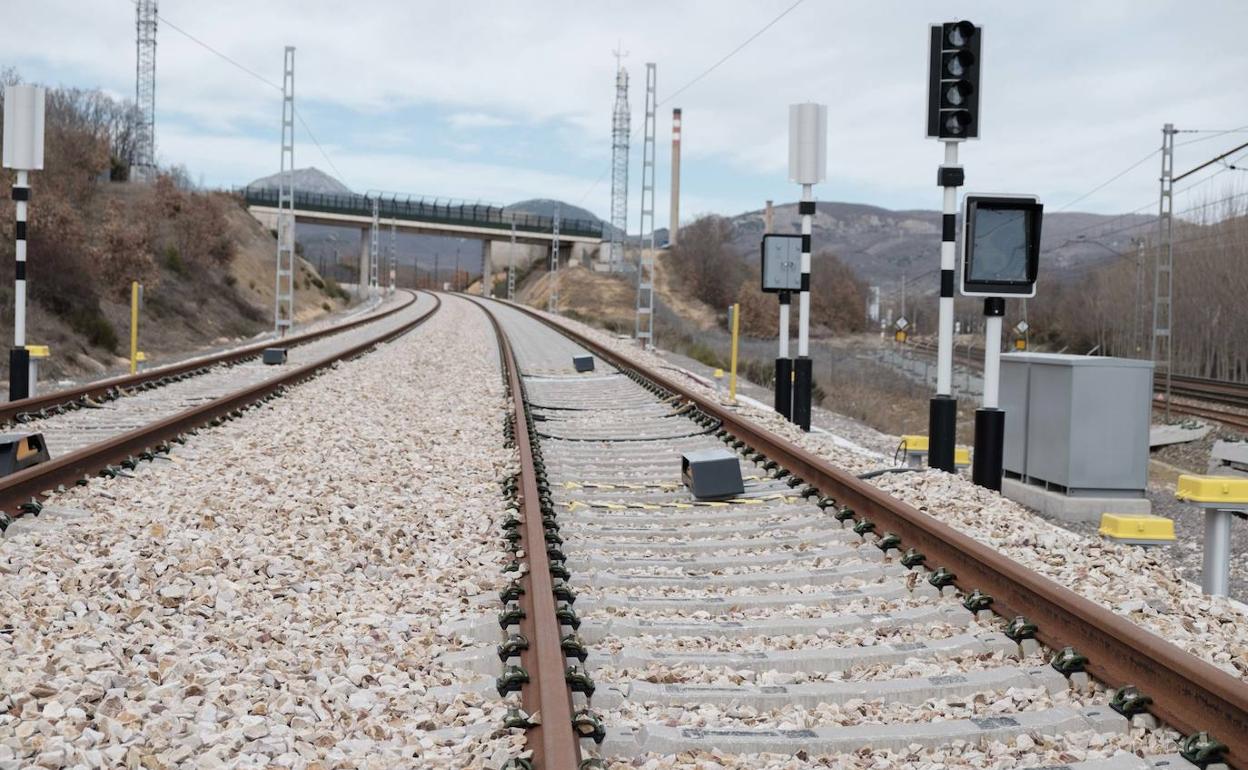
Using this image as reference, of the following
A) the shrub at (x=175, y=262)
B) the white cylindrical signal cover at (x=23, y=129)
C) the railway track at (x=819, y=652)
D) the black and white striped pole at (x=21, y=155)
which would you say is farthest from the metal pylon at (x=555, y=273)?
the railway track at (x=819, y=652)

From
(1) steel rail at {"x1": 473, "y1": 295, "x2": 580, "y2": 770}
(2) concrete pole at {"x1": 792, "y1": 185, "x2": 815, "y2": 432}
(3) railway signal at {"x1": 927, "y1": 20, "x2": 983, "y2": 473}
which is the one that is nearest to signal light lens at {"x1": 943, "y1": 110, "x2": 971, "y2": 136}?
(3) railway signal at {"x1": 927, "y1": 20, "x2": 983, "y2": 473}

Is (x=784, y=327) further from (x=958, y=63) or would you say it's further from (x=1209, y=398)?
(x=1209, y=398)

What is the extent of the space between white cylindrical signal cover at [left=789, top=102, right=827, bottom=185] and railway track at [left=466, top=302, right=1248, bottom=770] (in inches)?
290

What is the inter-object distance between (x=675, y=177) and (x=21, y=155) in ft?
329

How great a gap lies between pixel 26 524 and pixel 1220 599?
6030 mm

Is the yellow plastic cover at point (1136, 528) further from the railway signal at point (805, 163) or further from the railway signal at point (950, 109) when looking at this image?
the railway signal at point (805, 163)

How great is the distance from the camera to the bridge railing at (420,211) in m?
106

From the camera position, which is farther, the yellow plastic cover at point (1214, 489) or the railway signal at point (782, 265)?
the railway signal at point (782, 265)

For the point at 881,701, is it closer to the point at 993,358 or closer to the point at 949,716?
the point at 949,716

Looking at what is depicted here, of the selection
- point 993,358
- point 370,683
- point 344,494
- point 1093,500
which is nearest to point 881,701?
point 370,683

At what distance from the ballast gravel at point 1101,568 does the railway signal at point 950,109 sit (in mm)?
1176

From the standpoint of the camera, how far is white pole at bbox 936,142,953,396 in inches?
393

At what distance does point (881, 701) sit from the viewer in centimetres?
400

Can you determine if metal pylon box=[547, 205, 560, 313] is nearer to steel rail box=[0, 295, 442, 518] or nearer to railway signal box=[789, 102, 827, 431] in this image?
railway signal box=[789, 102, 827, 431]
